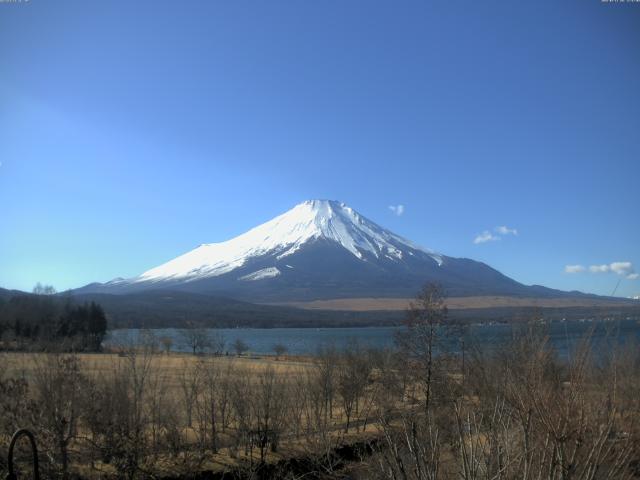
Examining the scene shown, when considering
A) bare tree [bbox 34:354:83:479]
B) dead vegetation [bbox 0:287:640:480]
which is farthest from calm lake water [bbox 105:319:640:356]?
bare tree [bbox 34:354:83:479]

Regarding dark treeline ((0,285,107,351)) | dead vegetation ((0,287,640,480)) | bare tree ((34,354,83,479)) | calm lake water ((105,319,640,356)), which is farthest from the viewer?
dark treeline ((0,285,107,351))

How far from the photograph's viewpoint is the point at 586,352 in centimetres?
444

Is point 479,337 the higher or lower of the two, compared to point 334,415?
higher

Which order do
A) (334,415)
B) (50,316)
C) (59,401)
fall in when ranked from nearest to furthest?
(59,401) < (334,415) < (50,316)

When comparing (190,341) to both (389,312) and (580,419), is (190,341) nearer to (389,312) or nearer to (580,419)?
(580,419)

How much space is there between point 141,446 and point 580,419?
44.1 feet

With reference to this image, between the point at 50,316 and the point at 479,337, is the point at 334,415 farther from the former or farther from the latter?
the point at 50,316

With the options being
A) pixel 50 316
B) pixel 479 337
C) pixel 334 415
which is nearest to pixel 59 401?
pixel 479 337

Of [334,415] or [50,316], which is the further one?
[50,316]

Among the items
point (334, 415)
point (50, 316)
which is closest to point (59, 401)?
point (334, 415)

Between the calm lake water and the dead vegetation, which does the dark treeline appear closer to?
the calm lake water

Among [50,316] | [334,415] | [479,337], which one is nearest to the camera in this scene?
[479,337]

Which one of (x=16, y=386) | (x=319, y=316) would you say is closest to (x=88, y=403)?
(x=16, y=386)

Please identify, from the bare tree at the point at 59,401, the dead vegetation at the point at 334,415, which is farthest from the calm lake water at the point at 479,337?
the bare tree at the point at 59,401
